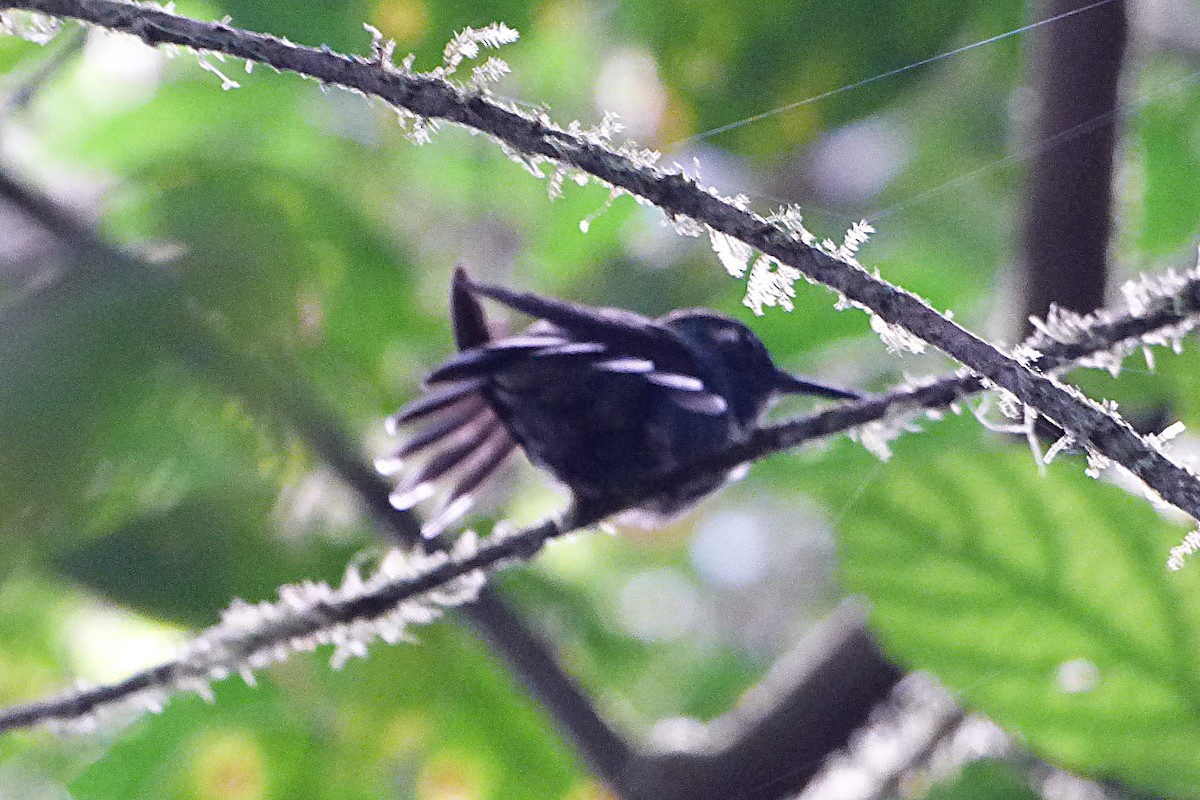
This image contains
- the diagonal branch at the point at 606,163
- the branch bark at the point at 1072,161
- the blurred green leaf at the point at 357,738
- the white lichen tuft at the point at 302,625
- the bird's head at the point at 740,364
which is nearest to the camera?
the diagonal branch at the point at 606,163

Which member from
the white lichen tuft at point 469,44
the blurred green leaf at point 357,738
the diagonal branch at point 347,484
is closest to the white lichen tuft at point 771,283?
the white lichen tuft at point 469,44

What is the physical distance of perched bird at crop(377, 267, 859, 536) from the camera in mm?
614

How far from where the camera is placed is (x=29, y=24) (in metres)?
0.42

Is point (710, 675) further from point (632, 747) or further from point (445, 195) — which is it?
point (445, 195)

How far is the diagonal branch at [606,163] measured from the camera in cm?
33

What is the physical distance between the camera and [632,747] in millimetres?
1030

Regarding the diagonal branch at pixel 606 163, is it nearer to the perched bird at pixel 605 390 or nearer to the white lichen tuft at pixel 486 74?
the white lichen tuft at pixel 486 74

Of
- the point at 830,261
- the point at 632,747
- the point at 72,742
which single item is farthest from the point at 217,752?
the point at 830,261

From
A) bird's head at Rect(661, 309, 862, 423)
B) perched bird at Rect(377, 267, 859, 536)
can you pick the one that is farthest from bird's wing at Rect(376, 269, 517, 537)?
bird's head at Rect(661, 309, 862, 423)

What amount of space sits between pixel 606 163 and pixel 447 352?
2.03 feet

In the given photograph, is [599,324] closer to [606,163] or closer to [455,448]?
[455,448]

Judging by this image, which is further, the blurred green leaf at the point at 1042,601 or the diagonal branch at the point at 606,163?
the blurred green leaf at the point at 1042,601

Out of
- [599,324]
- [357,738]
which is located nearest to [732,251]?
[599,324]

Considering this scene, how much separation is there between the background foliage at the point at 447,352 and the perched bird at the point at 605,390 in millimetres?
54
